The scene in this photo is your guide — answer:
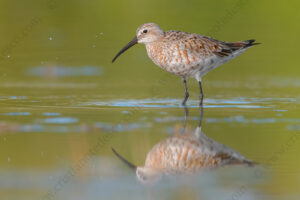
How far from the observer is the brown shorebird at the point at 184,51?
1105 centimetres

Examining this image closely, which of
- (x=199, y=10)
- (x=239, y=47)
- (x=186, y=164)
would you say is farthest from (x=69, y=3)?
(x=186, y=164)

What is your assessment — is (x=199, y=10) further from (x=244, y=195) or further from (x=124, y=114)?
(x=244, y=195)

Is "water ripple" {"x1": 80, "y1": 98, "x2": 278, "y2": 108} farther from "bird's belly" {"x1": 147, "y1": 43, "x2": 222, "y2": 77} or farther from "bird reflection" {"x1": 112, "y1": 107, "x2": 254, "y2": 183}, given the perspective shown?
"bird reflection" {"x1": 112, "y1": 107, "x2": 254, "y2": 183}

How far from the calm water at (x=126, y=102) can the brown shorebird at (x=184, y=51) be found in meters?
0.55

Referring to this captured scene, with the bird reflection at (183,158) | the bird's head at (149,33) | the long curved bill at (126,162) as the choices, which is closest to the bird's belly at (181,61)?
the bird's head at (149,33)

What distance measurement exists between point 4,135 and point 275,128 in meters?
3.56

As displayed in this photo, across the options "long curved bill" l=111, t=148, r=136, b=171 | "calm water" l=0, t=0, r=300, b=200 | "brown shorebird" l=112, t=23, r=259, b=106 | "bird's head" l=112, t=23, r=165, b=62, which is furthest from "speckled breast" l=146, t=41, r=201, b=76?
"long curved bill" l=111, t=148, r=136, b=171

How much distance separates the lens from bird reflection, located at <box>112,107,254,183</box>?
6673 mm

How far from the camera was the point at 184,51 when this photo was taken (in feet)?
36.2

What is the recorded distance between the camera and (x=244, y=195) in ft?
19.2

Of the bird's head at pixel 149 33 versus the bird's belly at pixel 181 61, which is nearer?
the bird's belly at pixel 181 61

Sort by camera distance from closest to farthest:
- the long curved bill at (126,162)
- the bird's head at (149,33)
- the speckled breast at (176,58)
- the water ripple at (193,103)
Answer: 1. the long curved bill at (126,162)
2. the water ripple at (193,103)
3. the speckled breast at (176,58)
4. the bird's head at (149,33)

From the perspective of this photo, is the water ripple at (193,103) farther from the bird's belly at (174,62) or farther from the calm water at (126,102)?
the bird's belly at (174,62)

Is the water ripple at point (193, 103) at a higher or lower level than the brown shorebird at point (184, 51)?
lower
